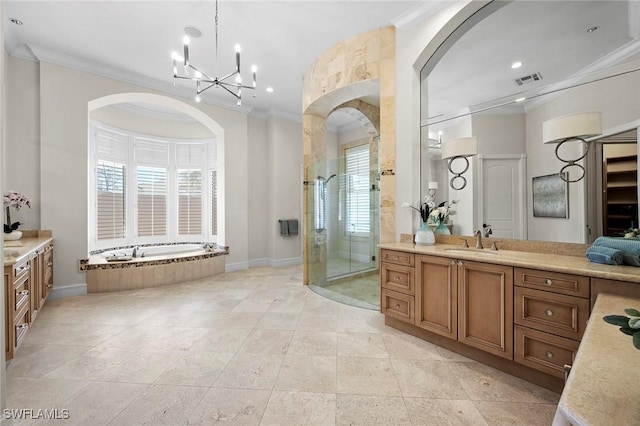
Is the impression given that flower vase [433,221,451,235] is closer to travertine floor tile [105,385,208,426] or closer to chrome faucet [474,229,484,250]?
chrome faucet [474,229,484,250]

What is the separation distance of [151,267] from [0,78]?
11.7 feet

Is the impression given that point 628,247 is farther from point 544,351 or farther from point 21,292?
point 21,292

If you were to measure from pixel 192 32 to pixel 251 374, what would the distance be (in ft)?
11.9

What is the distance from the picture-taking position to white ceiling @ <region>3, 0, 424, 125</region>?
283cm

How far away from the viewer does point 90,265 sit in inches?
150

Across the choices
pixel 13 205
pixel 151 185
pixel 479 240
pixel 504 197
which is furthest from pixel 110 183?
pixel 504 197

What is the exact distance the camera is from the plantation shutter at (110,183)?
15.6 ft

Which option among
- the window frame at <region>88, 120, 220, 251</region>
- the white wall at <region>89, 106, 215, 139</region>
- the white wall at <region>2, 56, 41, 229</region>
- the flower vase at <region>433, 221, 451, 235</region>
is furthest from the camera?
the white wall at <region>89, 106, 215, 139</region>

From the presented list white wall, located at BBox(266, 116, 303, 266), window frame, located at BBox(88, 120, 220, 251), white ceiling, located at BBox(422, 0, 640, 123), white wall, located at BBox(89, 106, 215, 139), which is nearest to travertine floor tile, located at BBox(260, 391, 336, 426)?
white ceiling, located at BBox(422, 0, 640, 123)

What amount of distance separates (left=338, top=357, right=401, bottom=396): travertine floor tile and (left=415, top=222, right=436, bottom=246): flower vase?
117 centimetres

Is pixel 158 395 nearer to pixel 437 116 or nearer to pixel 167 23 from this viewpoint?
pixel 437 116

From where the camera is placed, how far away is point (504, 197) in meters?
2.45

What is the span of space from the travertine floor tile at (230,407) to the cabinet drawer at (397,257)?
157 centimetres

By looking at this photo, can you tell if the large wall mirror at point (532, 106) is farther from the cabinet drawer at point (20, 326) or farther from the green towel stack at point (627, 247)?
the cabinet drawer at point (20, 326)
